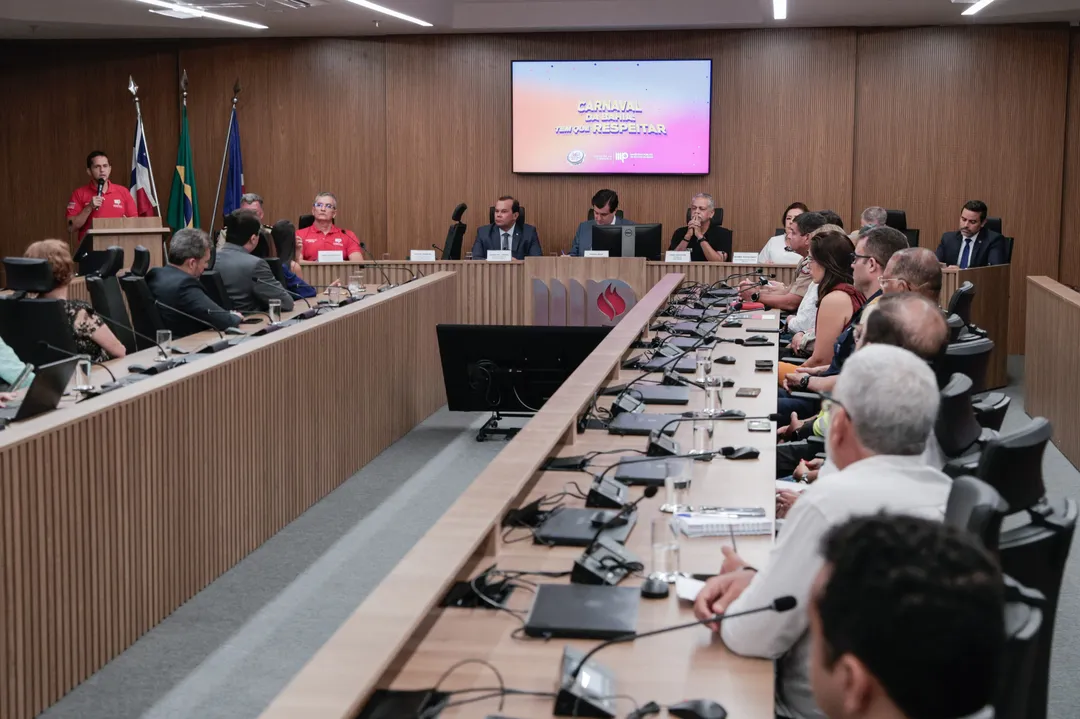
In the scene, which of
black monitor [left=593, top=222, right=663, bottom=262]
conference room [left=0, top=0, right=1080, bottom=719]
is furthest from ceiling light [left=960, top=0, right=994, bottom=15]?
black monitor [left=593, top=222, right=663, bottom=262]

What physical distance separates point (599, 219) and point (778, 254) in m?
1.48

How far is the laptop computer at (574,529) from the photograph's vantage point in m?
2.89

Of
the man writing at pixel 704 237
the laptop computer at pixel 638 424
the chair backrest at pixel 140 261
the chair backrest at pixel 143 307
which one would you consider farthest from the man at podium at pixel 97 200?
the laptop computer at pixel 638 424

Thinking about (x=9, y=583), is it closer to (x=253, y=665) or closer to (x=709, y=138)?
(x=253, y=665)

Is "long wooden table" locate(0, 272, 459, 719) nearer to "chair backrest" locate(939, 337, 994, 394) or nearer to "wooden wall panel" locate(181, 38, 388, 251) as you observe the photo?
"chair backrest" locate(939, 337, 994, 394)

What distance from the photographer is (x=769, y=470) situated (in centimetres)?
358

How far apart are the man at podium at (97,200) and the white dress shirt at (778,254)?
559cm

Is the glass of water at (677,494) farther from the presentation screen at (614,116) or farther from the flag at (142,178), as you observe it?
the flag at (142,178)

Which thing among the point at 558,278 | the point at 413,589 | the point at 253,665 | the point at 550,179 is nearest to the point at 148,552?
the point at 253,665

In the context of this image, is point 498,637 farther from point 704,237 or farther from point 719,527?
point 704,237

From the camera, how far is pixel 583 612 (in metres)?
2.43

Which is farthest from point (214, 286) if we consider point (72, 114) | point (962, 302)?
point (72, 114)

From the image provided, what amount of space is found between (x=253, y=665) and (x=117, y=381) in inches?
50.8

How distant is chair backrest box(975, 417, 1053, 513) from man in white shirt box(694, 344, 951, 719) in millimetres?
91
